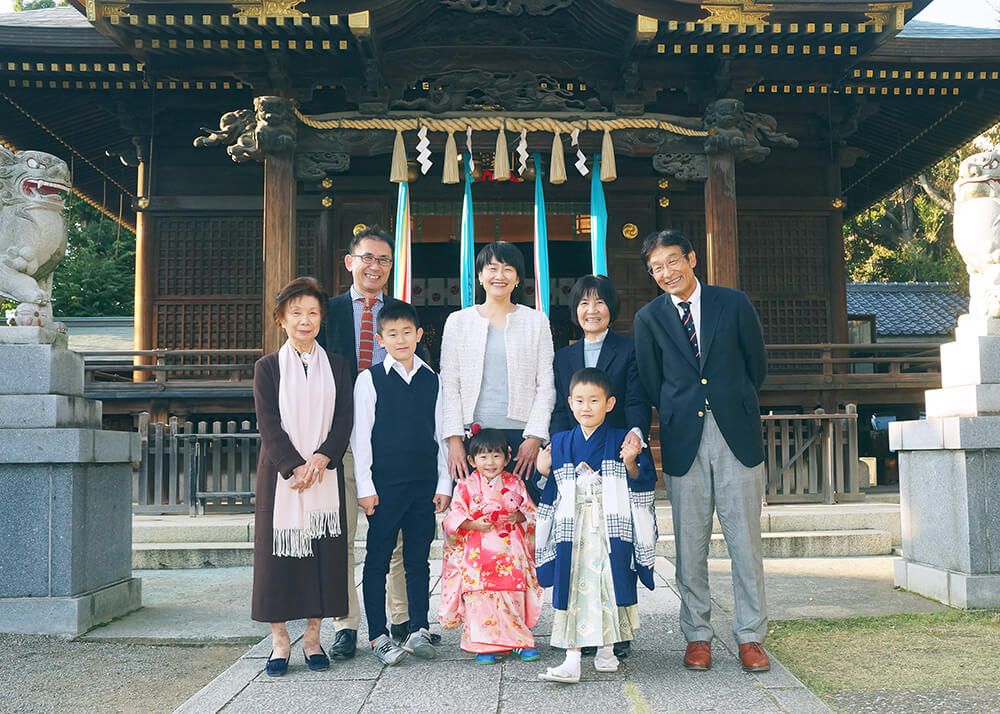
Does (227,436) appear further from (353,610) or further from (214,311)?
(353,610)

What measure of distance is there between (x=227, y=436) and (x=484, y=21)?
5.03 meters

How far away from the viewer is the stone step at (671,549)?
778 cm

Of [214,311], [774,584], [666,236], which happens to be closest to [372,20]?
[214,311]

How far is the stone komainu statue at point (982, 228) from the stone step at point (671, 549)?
277 cm

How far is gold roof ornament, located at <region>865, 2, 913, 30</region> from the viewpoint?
Answer: 868 centimetres

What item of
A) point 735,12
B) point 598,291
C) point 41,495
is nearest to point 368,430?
point 598,291

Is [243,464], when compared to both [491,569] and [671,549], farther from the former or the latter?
[491,569]

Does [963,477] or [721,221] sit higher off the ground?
[721,221]

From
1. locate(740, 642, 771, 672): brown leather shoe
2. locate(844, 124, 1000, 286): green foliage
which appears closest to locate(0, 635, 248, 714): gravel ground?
locate(740, 642, 771, 672): brown leather shoe

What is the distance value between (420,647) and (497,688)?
581 millimetres

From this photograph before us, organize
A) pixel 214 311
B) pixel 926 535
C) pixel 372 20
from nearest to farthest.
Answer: pixel 926 535 < pixel 372 20 < pixel 214 311

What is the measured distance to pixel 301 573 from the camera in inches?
164

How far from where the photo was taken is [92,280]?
23391 millimetres

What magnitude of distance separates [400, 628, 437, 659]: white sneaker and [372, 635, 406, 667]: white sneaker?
63mm
